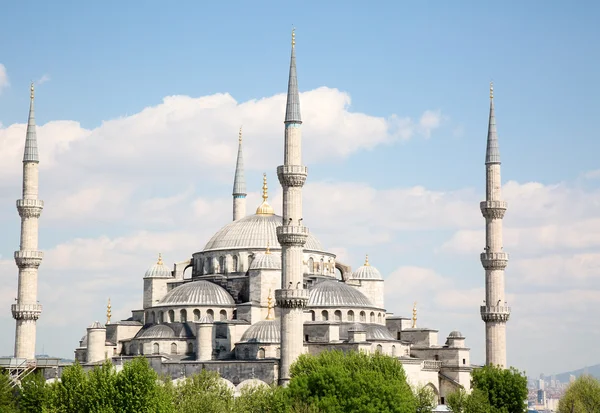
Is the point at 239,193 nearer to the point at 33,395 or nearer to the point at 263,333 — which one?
the point at 263,333

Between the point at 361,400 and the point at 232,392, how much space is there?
7989 mm

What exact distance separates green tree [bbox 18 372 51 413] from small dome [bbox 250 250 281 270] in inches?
712

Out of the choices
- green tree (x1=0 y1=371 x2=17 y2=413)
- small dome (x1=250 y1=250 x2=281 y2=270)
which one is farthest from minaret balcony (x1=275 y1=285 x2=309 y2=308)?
green tree (x1=0 y1=371 x2=17 y2=413)

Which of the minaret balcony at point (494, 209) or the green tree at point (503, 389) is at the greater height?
the minaret balcony at point (494, 209)

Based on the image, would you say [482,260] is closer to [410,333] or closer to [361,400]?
[410,333]

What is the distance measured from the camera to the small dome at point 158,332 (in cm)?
6097

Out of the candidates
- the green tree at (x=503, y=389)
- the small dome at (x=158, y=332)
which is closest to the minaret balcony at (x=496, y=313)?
the green tree at (x=503, y=389)

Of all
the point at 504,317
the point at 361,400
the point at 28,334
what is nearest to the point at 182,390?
the point at 361,400

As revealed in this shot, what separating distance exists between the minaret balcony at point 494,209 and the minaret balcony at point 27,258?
842 inches

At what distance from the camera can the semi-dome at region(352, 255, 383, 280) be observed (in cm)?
6919

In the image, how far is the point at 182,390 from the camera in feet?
161

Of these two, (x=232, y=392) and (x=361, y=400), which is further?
(x=232, y=392)

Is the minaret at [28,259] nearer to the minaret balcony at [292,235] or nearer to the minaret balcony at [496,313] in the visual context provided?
the minaret balcony at [292,235]

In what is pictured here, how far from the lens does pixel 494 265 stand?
5844 centimetres
